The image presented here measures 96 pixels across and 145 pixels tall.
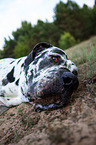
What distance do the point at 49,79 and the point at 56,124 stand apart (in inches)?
21.9

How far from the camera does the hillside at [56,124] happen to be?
0.78 meters

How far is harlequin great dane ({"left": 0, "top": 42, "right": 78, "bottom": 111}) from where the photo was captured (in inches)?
52.3

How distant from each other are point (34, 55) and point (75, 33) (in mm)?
24301

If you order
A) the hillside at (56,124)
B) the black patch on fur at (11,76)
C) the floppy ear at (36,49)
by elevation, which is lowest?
the hillside at (56,124)

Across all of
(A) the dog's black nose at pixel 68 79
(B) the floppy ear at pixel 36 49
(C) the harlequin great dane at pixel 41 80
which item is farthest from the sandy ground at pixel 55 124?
(B) the floppy ear at pixel 36 49

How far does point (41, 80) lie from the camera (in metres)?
1.45

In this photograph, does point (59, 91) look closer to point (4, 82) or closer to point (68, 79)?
point (68, 79)

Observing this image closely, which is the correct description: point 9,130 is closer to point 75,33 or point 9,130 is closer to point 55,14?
point 75,33

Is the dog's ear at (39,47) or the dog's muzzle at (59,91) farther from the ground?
the dog's ear at (39,47)

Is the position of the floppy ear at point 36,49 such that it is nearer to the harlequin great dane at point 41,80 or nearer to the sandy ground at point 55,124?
the harlequin great dane at point 41,80

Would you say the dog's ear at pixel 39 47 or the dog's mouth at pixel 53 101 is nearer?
the dog's mouth at pixel 53 101

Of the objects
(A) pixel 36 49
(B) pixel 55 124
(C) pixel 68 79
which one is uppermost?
(A) pixel 36 49

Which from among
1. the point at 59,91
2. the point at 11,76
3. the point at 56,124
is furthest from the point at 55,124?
the point at 11,76

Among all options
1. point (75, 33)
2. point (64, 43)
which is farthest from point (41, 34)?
point (75, 33)
